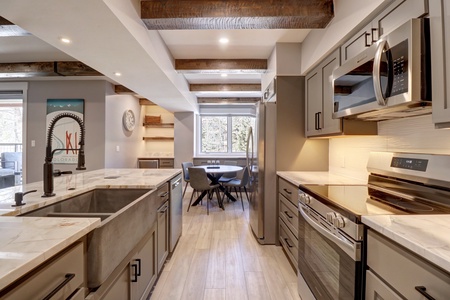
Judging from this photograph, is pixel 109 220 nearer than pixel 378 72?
Yes

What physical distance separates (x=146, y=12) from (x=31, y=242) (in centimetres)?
195

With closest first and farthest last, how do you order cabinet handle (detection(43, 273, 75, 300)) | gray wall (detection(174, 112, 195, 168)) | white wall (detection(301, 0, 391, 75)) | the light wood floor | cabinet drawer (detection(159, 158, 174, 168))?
cabinet handle (detection(43, 273, 75, 300)), white wall (detection(301, 0, 391, 75)), the light wood floor, gray wall (detection(174, 112, 195, 168)), cabinet drawer (detection(159, 158, 174, 168))

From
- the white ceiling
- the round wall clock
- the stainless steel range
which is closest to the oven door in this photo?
the stainless steel range

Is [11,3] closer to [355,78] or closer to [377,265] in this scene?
[355,78]

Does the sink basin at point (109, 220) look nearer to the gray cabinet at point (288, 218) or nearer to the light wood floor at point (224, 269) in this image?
the light wood floor at point (224, 269)

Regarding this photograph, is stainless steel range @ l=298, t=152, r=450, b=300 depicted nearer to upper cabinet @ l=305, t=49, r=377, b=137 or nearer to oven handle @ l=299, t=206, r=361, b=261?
oven handle @ l=299, t=206, r=361, b=261

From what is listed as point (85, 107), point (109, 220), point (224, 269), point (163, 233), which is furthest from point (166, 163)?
point (109, 220)

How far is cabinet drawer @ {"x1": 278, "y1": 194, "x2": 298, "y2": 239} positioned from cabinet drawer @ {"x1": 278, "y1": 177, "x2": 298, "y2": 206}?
0.05 meters

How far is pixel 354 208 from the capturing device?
1.19m

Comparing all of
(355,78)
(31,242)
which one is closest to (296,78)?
(355,78)

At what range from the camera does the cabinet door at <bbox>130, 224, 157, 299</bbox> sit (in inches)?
57.1

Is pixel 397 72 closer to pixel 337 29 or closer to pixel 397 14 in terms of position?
pixel 397 14

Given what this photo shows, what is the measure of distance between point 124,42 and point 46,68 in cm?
263

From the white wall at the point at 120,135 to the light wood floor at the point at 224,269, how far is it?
101 inches
